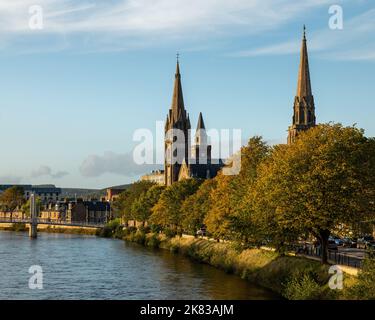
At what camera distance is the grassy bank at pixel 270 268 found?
4725 cm

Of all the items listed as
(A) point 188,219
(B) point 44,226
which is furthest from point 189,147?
(A) point 188,219

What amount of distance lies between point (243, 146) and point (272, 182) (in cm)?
2240

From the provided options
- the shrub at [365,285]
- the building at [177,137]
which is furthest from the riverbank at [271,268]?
the building at [177,137]

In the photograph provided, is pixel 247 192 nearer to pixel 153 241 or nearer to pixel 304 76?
pixel 153 241

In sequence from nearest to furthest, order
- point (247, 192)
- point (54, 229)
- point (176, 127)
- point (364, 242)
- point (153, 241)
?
point (247, 192), point (364, 242), point (153, 241), point (54, 229), point (176, 127)

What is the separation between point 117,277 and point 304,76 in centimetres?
7970

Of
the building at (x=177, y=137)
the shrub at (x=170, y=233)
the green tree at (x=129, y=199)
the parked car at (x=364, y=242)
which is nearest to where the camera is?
the parked car at (x=364, y=242)

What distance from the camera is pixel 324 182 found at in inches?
2074

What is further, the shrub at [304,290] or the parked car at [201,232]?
the parked car at [201,232]

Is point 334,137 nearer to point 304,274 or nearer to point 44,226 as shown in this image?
point 304,274

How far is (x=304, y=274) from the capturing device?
51906mm

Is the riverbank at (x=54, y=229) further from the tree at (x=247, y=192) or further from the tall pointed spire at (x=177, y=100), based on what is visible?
the tree at (x=247, y=192)

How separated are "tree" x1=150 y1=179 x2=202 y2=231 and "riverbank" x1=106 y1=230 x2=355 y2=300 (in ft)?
35.2

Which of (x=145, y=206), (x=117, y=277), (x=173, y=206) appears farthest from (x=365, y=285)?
(x=145, y=206)
